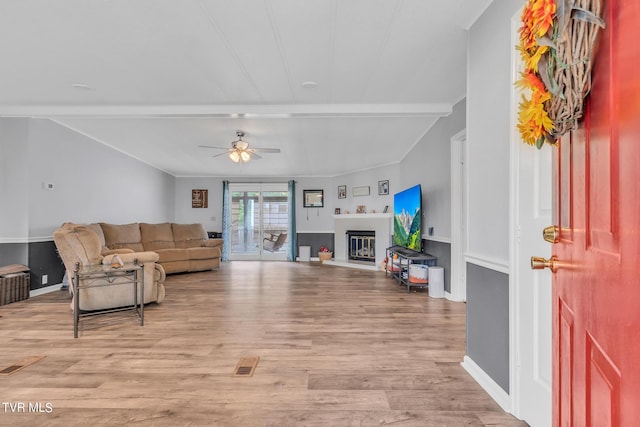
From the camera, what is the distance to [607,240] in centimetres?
52

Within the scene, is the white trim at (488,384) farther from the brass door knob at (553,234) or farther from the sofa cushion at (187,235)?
the sofa cushion at (187,235)

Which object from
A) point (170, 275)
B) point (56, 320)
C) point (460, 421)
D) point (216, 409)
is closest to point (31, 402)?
point (216, 409)

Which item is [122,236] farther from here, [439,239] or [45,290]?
[439,239]

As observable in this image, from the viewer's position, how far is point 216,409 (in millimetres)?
1755

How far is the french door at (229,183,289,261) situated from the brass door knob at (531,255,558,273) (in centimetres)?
796

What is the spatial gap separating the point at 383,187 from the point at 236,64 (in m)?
4.84

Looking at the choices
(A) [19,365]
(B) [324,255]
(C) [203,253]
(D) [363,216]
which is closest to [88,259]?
(A) [19,365]

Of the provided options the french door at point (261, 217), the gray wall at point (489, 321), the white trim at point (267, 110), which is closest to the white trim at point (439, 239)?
the white trim at point (267, 110)

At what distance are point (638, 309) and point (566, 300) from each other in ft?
1.18

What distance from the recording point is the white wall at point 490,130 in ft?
5.88

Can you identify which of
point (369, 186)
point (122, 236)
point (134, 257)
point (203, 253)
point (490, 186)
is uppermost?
point (369, 186)

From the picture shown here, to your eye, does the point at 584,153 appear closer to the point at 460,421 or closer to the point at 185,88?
the point at 460,421

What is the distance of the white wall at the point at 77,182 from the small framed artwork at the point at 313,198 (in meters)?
3.89

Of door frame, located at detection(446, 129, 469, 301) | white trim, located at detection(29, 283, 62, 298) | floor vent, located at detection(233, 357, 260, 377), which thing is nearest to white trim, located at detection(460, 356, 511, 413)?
floor vent, located at detection(233, 357, 260, 377)
